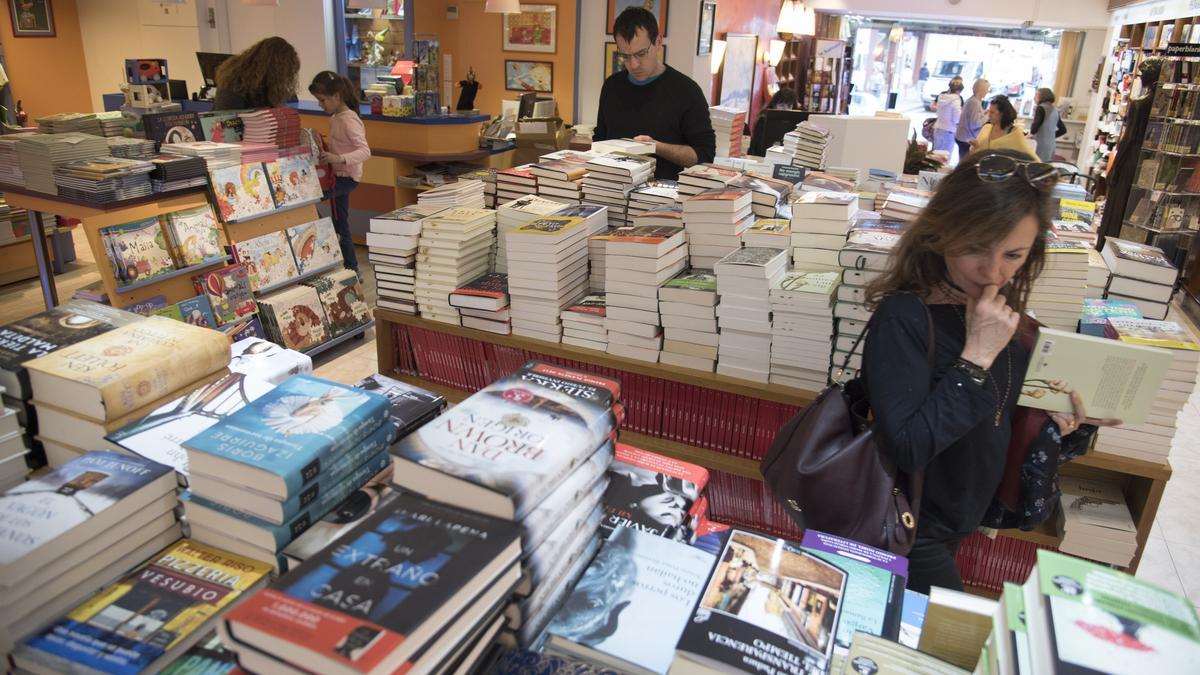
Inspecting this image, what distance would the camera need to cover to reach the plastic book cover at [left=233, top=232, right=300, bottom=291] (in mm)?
4285

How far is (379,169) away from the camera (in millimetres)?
6906

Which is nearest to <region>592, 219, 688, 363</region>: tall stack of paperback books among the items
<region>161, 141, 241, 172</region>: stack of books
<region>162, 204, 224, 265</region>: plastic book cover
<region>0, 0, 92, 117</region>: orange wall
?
<region>162, 204, 224, 265</region>: plastic book cover

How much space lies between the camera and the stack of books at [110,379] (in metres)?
1.48

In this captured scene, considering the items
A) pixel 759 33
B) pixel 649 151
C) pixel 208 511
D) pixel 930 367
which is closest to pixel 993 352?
pixel 930 367

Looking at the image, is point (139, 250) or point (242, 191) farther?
point (242, 191)

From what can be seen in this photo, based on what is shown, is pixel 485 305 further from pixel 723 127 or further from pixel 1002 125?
pixel 1002 125

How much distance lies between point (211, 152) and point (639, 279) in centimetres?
273

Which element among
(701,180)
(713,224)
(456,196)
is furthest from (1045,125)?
(456,196)

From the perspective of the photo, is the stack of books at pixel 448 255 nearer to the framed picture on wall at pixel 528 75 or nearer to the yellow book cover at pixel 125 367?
the yellow book cover at pixel 125 367

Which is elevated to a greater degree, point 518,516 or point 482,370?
point 518,516

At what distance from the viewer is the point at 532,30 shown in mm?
9383

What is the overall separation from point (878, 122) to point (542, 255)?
360 cm

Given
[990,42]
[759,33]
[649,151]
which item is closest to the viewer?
[649,151]

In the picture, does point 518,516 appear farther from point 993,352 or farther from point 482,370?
point 482,370
